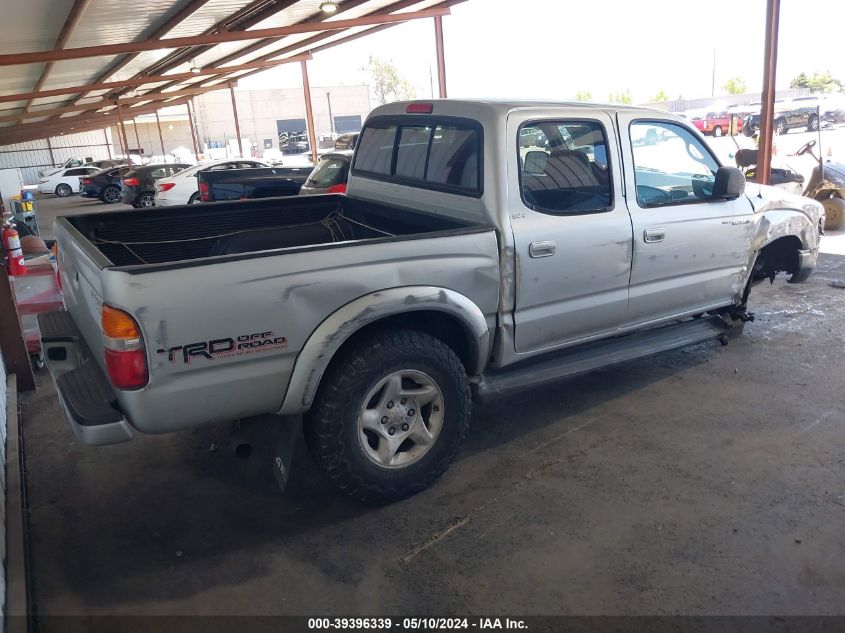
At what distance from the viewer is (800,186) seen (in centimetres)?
1136

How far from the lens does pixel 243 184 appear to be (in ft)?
41.3

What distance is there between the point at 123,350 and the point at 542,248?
2.23 metres

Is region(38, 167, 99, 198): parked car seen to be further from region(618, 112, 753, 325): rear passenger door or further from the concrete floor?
region(618, 112, 753, 325): rear passenger door

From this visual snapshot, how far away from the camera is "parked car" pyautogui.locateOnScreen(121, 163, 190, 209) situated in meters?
19.2

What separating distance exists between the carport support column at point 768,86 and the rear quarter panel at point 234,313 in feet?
24.8

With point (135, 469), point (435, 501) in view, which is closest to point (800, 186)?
point (435, 501)

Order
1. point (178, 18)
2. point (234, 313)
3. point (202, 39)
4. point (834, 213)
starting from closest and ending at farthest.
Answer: point (234, 313) < point (834, 213) < point (178, 18) < point (202, 39)

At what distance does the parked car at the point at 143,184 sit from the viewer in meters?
19.2

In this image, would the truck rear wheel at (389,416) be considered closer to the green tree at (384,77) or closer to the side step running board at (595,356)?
the side step running board at (595,356)

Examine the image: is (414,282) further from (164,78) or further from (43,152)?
(43,152)

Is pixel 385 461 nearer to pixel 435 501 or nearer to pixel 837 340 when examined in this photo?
pixel 435 501

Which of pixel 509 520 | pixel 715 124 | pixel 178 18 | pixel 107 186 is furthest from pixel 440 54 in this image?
pixel 715 124

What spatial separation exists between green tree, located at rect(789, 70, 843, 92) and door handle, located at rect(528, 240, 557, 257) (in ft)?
213

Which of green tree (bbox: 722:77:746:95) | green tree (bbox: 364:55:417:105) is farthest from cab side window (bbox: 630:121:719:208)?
green tree (bbox: 364:55:417:105)
